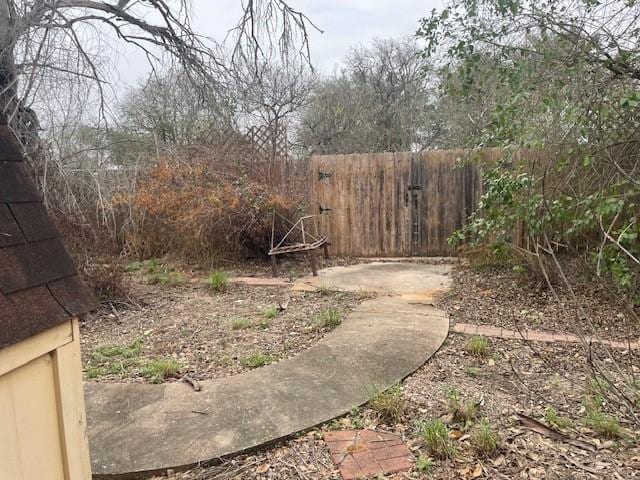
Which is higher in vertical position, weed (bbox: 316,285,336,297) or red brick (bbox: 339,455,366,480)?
weed (bbox: 316,285,336,297)

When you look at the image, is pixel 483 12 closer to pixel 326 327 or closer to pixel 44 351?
pixel 326 327

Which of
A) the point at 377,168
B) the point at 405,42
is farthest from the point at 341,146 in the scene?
the point at 377,168

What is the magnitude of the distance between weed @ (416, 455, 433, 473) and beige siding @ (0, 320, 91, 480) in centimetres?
134

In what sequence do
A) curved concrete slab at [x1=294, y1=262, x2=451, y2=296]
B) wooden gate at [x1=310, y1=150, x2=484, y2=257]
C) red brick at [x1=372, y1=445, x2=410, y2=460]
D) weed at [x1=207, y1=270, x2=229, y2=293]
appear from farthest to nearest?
wooden gate at [x1=310, y1=150, x2=484, y2=257] < weed at [x1=207, y1=270, x2=229, y2=293] < curved concrete slab at [x1=294, y1=262, x2=451, y2=296] < red brick at [x1=372, y1=445, x2=410, y2=460]

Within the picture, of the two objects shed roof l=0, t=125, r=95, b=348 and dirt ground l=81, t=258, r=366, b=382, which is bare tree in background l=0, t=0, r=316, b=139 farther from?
shed roof l=0, t=125, r=95, b=348

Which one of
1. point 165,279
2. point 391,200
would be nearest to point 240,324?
point 165,279

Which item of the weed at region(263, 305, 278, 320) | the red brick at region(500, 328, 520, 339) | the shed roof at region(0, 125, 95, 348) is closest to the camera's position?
the shed roof at region(0, 125, 95, 348)

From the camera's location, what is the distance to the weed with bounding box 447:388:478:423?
91.8 inches

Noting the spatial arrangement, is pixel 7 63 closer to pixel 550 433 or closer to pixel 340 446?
pixel 340 446

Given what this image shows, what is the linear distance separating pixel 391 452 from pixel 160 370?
1.73 meters

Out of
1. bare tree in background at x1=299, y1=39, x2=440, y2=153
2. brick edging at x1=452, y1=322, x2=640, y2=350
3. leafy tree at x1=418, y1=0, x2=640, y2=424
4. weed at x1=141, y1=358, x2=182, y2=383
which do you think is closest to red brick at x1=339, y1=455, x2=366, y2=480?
weed at x1=141, y1=358, x2=182, y2=383

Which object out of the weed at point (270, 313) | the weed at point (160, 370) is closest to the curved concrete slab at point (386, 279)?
the weed at point (270, 313)

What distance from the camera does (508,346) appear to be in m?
3.43

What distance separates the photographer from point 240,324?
4051 millimetres
